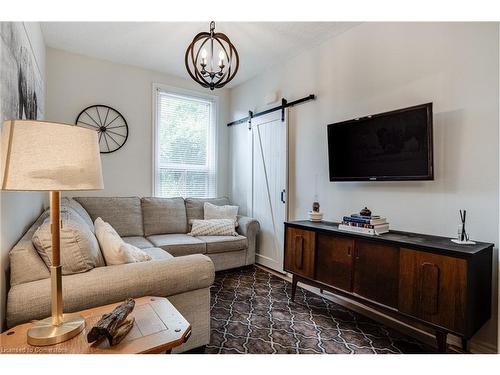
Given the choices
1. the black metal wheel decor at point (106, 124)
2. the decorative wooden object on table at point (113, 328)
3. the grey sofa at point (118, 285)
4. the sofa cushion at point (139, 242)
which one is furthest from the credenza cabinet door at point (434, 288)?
the black metal wheel decor at point (106, 124)

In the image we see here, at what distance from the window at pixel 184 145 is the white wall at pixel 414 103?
1559 millimetres

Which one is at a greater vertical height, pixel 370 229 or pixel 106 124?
pixel 106 124

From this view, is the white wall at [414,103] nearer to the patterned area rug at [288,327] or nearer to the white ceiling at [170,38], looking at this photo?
the white ceiling at [170,38]

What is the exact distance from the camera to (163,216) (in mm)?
3613

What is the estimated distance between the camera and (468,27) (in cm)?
193

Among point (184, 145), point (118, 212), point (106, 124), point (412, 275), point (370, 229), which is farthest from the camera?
point (184, 145)

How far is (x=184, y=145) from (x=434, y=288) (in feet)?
11.5

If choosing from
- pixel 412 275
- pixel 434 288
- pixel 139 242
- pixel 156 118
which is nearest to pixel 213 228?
pixel 139 242

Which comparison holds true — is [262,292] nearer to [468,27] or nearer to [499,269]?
[499,269]

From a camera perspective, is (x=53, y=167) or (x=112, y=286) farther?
(x=112, y=286)

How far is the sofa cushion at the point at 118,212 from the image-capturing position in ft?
10.7

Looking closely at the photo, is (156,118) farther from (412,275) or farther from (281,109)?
(412,275)

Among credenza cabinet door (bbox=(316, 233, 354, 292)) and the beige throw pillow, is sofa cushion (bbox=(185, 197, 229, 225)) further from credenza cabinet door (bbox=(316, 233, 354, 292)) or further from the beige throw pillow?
the beige throw pillow

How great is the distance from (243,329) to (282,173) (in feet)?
6.20
